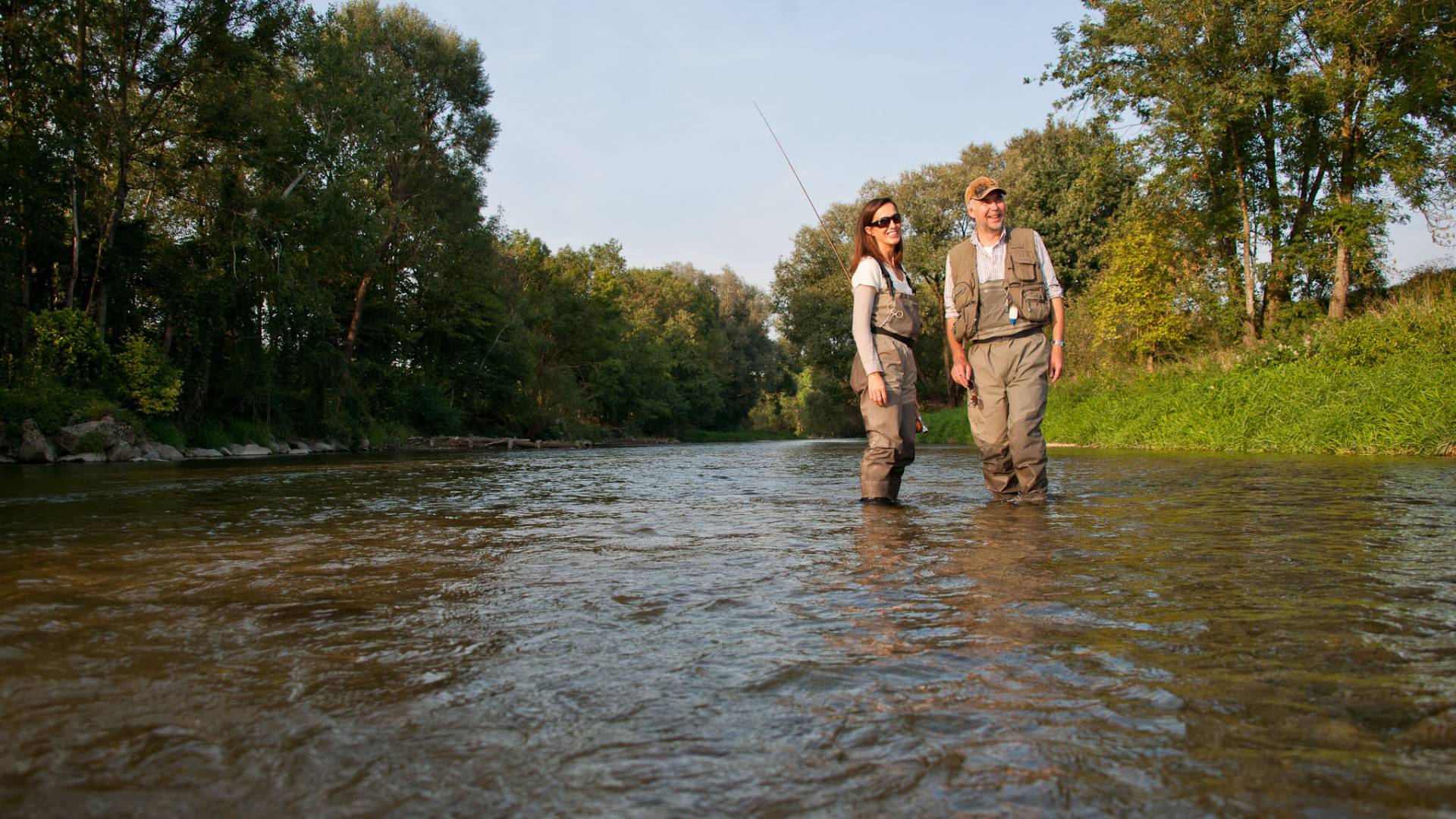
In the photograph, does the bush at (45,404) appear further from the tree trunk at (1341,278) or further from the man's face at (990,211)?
the tree trunk at (1341,278)

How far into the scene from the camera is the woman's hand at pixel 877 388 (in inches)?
227

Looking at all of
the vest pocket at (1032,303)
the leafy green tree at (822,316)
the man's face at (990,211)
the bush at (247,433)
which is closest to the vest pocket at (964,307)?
the vest pocket at (1032,303)

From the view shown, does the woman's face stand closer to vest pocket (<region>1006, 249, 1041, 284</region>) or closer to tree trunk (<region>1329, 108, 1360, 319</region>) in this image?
vest pocket (<region>1006, 249, 1041, 284</region>)

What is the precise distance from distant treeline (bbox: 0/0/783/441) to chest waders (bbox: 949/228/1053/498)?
1696cm

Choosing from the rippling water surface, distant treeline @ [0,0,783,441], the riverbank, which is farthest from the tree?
distant treeline @ [0,0,783,441]

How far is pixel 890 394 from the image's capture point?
231 inches

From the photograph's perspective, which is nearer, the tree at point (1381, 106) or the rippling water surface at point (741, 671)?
the rippling water surface at point (741, 671)

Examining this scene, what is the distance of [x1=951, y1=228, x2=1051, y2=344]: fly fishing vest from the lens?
5.99 m

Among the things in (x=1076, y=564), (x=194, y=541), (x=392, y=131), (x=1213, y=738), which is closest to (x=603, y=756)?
(x=1213, y=738)

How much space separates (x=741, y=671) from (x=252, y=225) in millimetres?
23051

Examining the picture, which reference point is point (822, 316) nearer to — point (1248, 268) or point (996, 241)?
point (1248, 268)

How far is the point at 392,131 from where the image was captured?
87.2 ft

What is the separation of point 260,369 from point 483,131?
17550 millimetres

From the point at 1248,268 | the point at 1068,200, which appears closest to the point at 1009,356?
the point at 1248,268
